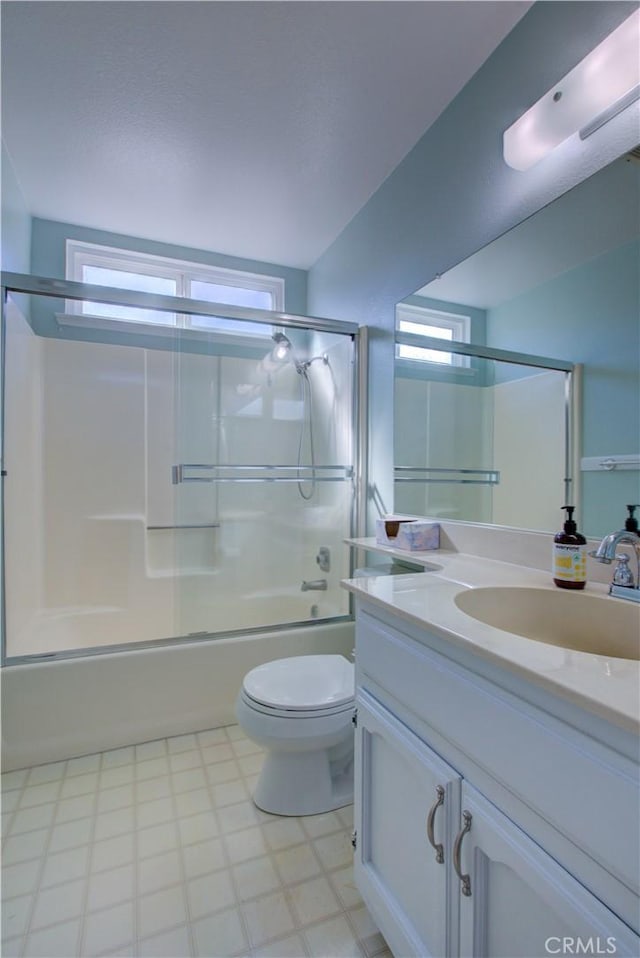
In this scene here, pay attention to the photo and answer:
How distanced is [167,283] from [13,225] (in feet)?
2.82

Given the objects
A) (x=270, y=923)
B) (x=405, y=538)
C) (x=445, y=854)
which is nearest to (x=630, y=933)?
(x=445, y=854)

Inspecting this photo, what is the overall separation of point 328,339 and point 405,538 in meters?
1.31

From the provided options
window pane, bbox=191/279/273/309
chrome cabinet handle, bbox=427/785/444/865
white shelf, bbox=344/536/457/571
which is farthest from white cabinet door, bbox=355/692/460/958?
window pane, bbox=191/279/273/309

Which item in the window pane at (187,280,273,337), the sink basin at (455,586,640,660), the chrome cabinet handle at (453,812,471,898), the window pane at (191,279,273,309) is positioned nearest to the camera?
the chrome cabinet handle at (453,812,471,898)

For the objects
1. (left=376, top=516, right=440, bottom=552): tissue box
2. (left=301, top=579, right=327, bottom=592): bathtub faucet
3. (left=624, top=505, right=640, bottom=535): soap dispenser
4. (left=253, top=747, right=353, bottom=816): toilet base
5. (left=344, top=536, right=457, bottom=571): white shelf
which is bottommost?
(left=253, top=747, right=353, bottom=816): toilet base

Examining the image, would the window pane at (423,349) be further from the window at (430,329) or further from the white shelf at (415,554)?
the white shelf at (415,554)

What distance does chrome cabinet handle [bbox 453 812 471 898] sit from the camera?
2.37 ft

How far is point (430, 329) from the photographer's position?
1.83 meters

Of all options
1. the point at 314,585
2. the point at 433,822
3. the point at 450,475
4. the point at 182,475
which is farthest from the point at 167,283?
the point at 433,822

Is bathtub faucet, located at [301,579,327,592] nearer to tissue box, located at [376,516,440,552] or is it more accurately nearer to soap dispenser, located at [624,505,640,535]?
Answer: tissue box, located at [376,516,440,552]

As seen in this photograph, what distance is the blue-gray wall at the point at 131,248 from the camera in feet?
8.07

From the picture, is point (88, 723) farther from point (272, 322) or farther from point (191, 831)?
point (272, 322)

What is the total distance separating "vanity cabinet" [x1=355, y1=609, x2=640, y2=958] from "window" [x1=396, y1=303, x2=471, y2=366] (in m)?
1.10

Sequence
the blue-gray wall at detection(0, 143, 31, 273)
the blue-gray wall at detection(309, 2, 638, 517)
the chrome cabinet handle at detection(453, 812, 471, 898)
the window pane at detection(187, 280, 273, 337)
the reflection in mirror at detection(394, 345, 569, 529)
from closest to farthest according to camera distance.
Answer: the chrome cabinet handle at detection(453, 812, 471, 898), the blue-gray wall at detection(309, 2, 638, 517), the reflection in mirror at detection(394, 345, 569, 529), the blue-gray wall at detection(0, 143, 31, 273), the window pane at detection(187, 280, 273, 337)
